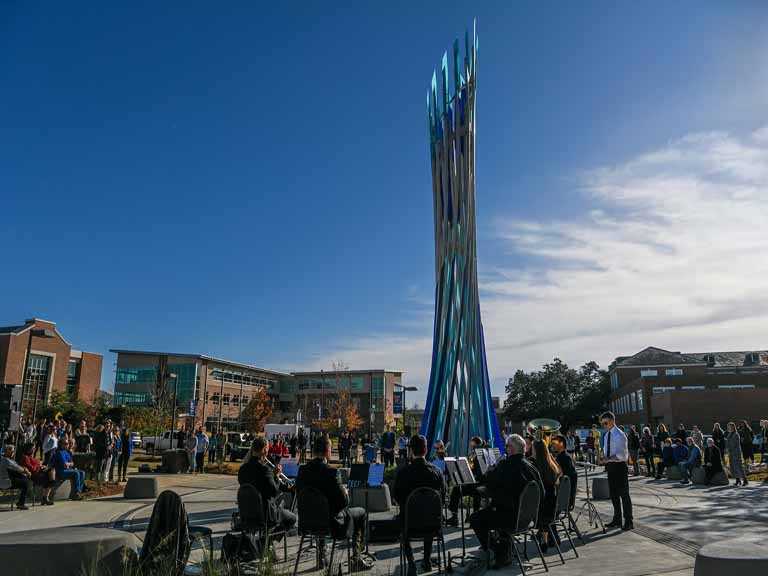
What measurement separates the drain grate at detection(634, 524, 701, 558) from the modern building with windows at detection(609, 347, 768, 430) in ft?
179

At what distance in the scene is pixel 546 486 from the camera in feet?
28.9

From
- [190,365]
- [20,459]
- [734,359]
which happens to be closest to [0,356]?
[190,365]

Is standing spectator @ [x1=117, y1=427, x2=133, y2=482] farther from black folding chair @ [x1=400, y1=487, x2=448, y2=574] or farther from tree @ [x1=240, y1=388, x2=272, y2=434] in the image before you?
tree @ [x1=240, y1=388, x2=272, y2=434]

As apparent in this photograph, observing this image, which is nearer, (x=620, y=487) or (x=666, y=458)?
(x=620, y=487)

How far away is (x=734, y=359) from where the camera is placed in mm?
79750

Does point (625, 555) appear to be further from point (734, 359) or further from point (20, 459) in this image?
point (734, 359)

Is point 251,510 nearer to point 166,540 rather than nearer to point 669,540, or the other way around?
point 166,540

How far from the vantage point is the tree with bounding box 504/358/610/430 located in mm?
85750

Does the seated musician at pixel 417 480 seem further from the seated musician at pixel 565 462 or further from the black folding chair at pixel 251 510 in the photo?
the seated musician at pixel 565 462

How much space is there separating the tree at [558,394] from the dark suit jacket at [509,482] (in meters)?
81.9

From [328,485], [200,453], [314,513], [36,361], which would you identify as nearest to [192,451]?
[200,453]

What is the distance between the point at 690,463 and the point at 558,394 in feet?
233

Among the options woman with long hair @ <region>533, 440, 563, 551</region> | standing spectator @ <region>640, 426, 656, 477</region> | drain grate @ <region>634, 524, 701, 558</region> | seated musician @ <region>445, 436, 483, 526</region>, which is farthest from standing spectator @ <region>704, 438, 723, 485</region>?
woman with long hair @ <region>533, 440, 563, 551</region>

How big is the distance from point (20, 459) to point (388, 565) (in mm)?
11149
